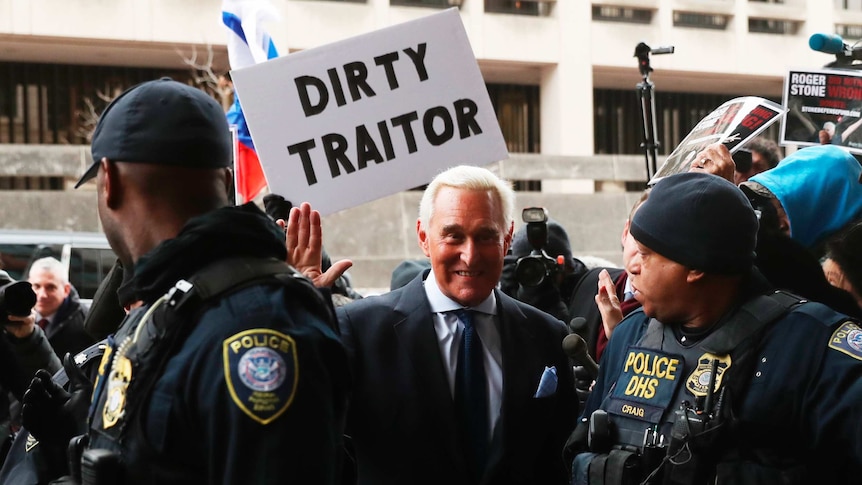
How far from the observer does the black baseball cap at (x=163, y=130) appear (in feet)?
7.02

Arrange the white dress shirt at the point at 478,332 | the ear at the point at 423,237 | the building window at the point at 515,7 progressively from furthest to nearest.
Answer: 1. the building window at the point at 515,7
2. the ear at the point at 423,237
3. the white dress shirt at the point at 478,332

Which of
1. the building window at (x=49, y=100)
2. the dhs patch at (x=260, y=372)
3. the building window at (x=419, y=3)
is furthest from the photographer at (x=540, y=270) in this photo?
the building window at (x=419, y=3)

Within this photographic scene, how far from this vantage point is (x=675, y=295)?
9.64 feet

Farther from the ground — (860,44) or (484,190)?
(860,44)

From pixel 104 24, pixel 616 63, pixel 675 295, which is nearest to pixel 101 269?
pixel 675 295

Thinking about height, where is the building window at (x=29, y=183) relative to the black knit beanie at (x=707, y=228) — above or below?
below

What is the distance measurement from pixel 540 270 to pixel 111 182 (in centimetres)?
290

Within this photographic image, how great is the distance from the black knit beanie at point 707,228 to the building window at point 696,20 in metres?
29.3

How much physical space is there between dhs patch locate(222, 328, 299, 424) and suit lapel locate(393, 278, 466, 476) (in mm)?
1400

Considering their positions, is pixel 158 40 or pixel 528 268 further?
pixel 158 40

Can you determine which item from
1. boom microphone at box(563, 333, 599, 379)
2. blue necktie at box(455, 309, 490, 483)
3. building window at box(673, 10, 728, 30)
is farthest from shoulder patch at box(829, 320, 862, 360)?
building window at box(673, 10, 728, 30)

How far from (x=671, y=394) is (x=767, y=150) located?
7.74 feet

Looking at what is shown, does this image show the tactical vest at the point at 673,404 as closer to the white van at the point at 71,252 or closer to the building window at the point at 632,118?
the white van at the point at 71,252

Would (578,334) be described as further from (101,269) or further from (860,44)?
(101,269)
